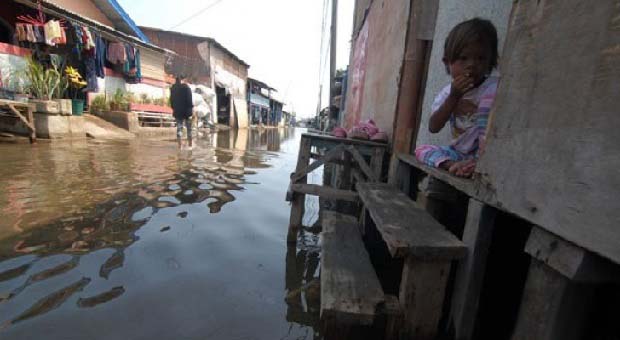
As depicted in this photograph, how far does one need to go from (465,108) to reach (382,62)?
9.21 ft

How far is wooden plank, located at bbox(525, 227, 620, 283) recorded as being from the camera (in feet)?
2.88

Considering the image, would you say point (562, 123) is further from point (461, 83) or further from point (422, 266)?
point (461, 83)

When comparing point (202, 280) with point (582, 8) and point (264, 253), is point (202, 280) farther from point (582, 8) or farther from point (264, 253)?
point (582, 8)

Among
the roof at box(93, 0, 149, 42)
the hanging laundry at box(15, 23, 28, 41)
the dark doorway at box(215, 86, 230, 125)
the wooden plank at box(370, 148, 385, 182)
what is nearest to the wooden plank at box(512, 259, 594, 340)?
the wooden plank at box(370, 148, 385, 182)

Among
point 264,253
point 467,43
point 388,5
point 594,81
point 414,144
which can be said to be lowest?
point 264,253

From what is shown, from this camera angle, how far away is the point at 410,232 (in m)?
1.38

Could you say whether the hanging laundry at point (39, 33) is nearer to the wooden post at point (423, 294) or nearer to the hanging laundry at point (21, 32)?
the hanging laundry at point (21, 32)

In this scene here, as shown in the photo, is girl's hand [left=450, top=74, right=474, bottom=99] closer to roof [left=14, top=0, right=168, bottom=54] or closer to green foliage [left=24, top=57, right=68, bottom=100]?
green foliage [left=24, top=57, right=68, bottom=100]

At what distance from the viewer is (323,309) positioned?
4.32 ft

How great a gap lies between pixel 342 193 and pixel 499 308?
1.67 metres

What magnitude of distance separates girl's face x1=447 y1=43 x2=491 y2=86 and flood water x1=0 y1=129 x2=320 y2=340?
71.4 inches

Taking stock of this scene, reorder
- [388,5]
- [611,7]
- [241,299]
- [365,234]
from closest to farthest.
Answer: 1. [611,7]
2. [241,299]
3. [365,234]
4. [388,5]

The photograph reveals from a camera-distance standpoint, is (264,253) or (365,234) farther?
(365,234)

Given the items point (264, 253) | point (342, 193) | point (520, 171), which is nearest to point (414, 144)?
point (342, 193)
